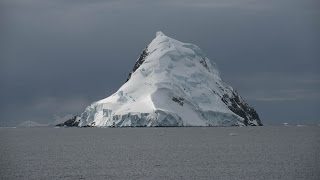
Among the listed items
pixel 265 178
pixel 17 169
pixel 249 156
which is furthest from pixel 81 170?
pixel 249 156

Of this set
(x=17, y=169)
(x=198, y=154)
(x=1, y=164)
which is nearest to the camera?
(x=17, y=169)

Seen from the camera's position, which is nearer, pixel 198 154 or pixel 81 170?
pixel 81 170

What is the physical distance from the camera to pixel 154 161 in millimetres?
79688

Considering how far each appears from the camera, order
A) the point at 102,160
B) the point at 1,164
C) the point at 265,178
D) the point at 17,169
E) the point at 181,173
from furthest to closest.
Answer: the point at 102,160, the point at 1,164, the point at 17,169, the point at 181,173, the point at 265,178

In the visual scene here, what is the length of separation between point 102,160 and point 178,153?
16170 millimetres

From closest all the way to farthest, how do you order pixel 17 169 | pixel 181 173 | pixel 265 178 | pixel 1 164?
pixel 265 178
pixel 181 173
pixel 17 169
pixel 1 164

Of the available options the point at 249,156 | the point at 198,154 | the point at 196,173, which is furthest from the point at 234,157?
the point at 196,173

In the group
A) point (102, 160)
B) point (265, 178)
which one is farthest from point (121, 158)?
point (265, 178)

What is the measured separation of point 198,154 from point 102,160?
17145 millimetres

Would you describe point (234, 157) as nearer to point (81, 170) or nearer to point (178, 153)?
point (178, 153)

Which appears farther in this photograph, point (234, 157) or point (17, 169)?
point (234, 157)

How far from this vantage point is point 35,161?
80375 mm

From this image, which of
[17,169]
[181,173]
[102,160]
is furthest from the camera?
[102,160]

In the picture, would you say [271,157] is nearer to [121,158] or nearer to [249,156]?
[249,156]
